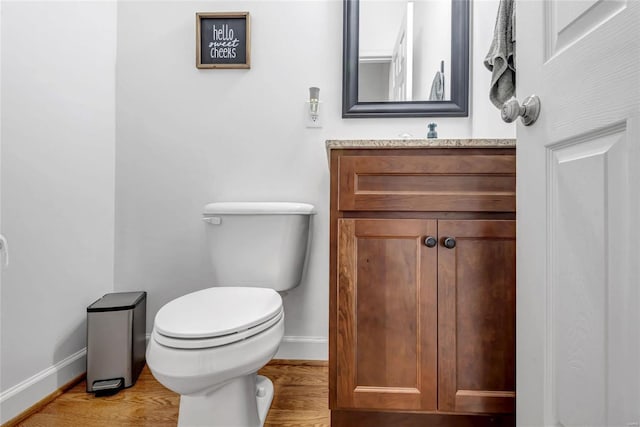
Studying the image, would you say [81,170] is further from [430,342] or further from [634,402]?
[634,402]

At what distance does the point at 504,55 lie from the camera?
37.0 inches

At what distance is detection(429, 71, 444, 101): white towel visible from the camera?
1502 millimetres

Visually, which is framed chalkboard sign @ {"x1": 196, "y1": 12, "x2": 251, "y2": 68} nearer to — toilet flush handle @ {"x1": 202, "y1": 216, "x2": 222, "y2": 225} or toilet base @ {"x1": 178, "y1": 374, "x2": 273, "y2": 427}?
toilet flush handle @ {"x1": 202, "y1": 216, "x2": 222, "y2": 225}

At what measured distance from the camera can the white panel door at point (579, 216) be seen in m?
0.43

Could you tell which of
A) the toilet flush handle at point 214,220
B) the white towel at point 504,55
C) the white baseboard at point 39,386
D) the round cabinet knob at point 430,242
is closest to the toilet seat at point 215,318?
the toilet flush handle at point 214,220

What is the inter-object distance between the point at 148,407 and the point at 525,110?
4.86 ft

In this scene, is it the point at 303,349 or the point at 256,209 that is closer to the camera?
the point at 256,209

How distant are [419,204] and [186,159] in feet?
3.80

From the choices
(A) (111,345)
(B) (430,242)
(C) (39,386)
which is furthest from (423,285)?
(C) (39,386)

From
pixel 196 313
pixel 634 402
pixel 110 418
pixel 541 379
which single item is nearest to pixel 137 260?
pixel 110 418

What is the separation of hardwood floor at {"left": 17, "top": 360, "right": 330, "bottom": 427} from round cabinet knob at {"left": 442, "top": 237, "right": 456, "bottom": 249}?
72 cm

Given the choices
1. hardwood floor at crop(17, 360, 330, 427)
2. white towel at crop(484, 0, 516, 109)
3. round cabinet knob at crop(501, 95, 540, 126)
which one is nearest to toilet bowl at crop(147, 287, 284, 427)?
hardwood floor at crop(17, 360, 330, 427)

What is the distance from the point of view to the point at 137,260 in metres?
1.59

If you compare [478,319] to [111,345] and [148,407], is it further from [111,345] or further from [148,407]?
[111,345]
